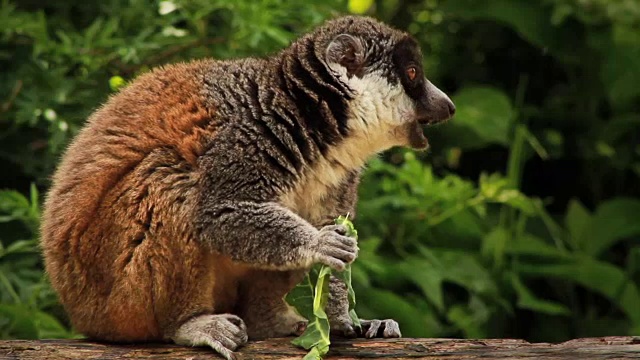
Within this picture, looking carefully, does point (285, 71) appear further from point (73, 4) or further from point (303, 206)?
point (73, 4)

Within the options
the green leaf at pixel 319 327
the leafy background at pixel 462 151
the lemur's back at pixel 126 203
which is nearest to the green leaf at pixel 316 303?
the green leaf at pixel 319 327

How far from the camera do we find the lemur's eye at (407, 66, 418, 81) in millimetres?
6125

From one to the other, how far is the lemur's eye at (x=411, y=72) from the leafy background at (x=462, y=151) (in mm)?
1775

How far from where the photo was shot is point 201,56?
8.16 metres

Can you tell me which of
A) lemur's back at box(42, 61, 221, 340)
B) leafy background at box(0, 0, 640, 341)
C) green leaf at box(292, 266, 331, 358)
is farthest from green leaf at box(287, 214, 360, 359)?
leafy background at box(0, 0, 640, 341)

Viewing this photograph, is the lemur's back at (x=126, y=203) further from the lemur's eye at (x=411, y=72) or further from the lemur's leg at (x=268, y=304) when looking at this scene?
the lemur's eye at (x=411, y=72)

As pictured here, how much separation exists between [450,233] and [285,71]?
3490mm

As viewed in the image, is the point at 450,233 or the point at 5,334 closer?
the point at 5,334

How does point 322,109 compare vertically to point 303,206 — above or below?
above

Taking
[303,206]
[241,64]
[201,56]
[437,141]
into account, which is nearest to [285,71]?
[241,64]

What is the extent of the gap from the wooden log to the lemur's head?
117 centimetres

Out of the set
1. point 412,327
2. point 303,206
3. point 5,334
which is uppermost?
point 303,206

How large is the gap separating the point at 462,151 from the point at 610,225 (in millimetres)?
1499

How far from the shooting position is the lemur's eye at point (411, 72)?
6125mm
